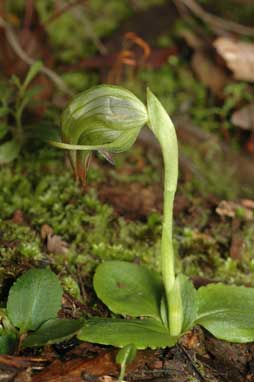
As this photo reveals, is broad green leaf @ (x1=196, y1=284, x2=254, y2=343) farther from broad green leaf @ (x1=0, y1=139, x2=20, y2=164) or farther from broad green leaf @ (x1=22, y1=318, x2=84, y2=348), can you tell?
broad green leaf @ (x1=0, y1=139, x2=20, y2=164)

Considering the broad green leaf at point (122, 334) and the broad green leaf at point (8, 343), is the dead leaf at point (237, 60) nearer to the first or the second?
the broad green leaf at point (122, 334)

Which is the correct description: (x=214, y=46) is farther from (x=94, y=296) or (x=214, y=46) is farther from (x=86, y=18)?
(x=94, y=296)

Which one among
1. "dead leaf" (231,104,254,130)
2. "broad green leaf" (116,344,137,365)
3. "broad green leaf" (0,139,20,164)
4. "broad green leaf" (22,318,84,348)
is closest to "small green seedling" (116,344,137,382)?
"broad green leaf" (116,344,137,365)

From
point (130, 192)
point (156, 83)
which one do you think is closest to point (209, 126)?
point (156, 83)

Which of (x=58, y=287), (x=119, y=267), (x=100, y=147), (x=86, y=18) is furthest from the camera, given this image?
(x=86, y=18)

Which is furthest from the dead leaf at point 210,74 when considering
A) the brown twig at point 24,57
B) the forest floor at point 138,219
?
the brown twig at point 24,57

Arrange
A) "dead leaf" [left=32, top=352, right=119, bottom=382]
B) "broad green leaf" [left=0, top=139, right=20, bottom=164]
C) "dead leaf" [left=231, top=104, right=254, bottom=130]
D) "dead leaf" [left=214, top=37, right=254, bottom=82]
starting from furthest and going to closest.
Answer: "dead leaf" [left=214, top=37, right=254, bottom=82]
"dead leaf" [left=231, top=104, right=254, bottom=130]
"broad green leaf" [left=0, top=139, right=20, bottom=164]
"dead leaf" [left=32, top=352, right=119, bottom=382]

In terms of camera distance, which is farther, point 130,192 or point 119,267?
point 130,192
